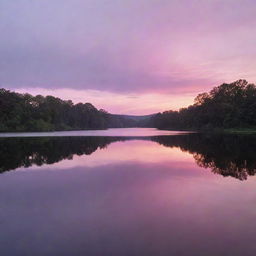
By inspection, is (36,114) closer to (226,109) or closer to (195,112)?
(195,112)

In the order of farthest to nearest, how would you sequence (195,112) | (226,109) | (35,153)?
(195,112) → (226,109) → (35,153)

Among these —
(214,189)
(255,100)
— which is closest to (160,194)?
(214,189)

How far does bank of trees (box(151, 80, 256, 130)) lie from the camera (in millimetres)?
75938

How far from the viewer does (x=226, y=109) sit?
3337 inches

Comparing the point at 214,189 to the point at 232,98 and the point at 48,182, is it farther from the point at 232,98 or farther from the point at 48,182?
the point at 232,98

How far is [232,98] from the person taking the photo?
90750mm

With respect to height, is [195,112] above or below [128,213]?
above

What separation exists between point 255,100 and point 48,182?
235ft

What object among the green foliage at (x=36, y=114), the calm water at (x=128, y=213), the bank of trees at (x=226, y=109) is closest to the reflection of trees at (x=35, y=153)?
the calm water at (x=128, y=213)

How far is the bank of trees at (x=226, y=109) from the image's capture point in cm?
7594

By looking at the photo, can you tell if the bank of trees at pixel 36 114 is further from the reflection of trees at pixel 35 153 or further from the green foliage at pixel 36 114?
the reflection of trees at pixel 35 153

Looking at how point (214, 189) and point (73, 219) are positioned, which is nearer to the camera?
point (73, 219)

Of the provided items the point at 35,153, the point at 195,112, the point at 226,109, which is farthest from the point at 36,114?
the point at 35,153

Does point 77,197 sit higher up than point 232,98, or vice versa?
point 232,98
